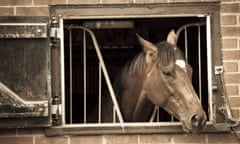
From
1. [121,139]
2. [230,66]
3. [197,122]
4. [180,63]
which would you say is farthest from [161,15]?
[121,139]

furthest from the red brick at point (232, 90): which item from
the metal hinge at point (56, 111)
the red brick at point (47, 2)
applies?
the red brick at point (47, 2)

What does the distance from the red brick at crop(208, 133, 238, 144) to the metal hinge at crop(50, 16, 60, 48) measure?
1.47 meters

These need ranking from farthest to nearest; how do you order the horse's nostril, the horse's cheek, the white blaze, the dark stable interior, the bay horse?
the dark stable interior, the horse's cheek, the white blaze, the bay horse, the horse's nostril

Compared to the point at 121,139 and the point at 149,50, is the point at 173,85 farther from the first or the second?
the point at 121,139

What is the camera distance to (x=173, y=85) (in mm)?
4020

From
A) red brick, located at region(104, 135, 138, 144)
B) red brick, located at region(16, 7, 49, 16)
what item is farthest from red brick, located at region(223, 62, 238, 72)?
red brick, located at region(16, 7, 49, 16)

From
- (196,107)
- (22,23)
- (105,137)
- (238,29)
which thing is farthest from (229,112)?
(22,23)

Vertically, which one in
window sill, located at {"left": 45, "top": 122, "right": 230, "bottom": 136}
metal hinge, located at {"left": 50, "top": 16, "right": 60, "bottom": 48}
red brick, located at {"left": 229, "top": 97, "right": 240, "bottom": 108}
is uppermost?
metal hinge, located at {"left": 50, "top": 16, "right": 60, "bottom": 48}

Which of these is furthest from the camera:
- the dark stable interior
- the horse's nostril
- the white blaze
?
the dark stable interior

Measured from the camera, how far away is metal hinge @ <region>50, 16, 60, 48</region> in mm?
4148

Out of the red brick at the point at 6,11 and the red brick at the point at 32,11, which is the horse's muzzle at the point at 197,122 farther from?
the red brick at the point at 6,11

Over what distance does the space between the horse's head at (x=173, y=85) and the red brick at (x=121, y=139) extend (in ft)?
1.16

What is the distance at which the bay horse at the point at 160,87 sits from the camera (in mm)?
3906

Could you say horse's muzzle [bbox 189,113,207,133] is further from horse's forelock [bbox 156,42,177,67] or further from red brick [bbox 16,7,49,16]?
red brick [bbox 16,7,49,16]
